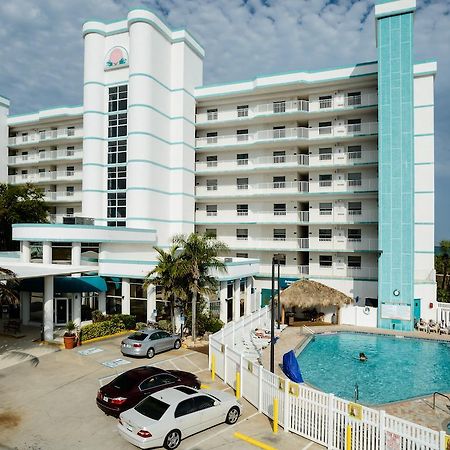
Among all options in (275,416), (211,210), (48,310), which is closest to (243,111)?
(211,210)

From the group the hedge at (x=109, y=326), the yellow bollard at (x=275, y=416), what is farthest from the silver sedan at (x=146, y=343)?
the yellow bollard at (x=275, y=416)

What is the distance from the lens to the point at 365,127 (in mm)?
37875

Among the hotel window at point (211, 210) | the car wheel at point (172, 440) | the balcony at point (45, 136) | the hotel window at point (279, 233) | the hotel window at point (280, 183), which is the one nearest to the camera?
the car wheel at point (172, 440)

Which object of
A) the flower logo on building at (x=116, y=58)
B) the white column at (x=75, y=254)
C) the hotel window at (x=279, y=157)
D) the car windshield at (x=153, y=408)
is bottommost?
the car windshield at (x=153, y=408)

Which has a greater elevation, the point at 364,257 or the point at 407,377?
the point at 364,257

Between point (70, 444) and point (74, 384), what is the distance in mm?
5727

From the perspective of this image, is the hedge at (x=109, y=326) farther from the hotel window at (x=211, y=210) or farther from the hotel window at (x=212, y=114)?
the hotel window at (x=212, y=114)

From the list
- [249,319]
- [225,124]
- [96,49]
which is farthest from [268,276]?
[96,49]

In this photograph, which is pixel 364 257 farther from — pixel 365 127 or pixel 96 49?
pixel 96 49

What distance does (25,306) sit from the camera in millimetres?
29406

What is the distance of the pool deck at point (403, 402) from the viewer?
15.7 metres

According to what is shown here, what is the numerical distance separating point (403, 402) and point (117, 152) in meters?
32.1

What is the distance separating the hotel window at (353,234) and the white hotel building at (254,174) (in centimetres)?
19

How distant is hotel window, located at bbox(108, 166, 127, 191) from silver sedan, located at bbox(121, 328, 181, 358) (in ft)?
64.4
